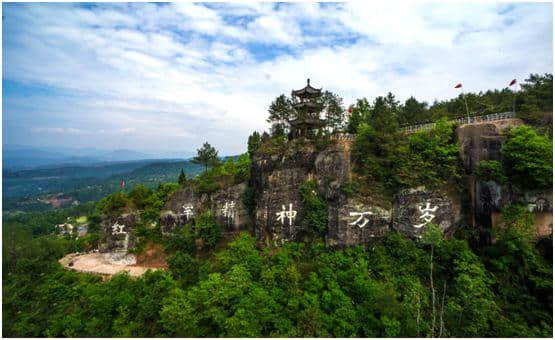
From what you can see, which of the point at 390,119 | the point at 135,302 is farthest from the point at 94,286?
the point at 390,119

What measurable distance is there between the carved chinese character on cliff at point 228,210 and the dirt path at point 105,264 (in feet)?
26.1

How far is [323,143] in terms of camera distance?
18.1 meters

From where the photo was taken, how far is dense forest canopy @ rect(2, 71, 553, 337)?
36.6ft

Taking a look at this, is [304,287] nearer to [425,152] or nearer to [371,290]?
[371,290]

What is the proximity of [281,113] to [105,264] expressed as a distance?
2265cm

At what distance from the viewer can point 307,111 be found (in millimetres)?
20891

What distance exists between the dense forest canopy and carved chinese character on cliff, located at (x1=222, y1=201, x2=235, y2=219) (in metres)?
4.65

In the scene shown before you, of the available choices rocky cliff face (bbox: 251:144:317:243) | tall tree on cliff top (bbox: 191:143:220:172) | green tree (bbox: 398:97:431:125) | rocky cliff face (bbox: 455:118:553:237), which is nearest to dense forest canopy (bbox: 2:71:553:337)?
rocky cliff face (bbox: 455:118:553:237)

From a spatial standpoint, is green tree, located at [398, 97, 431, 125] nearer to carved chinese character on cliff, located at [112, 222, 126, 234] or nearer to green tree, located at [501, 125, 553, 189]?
green tree, located at [501, 125, 553, 189]

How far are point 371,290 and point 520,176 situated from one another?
11.1 meters

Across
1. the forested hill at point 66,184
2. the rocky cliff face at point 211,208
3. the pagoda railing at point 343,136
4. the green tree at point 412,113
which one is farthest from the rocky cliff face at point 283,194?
the forested hill at point 66,184

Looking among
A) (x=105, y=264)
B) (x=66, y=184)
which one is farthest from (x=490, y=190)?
(x=66, y=184)

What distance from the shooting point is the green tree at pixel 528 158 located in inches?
488

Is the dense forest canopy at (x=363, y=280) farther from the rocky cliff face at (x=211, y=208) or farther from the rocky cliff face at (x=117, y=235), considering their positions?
the rocky cliff face at (x=117, y=235)
